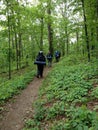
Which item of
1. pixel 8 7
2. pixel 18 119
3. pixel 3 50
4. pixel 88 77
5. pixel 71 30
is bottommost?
pixel 18 119

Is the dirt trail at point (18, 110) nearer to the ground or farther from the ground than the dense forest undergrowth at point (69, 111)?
nearer to the ground

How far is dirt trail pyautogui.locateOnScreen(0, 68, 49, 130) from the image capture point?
7.11 metres

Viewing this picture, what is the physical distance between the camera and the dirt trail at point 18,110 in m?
7.11

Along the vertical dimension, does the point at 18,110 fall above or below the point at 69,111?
below

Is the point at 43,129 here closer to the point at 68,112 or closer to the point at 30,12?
the point at 68,112

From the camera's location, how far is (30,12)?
68.8 feet

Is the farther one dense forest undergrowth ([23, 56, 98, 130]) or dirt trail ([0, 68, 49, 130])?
dirt trail ([0, 68, 49, 130])

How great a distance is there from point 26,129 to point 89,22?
12465 millimetres

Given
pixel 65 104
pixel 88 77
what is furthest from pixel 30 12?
pixel 65 104

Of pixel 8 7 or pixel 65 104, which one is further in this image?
pixel 8 7

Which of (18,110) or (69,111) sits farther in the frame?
(18,110)

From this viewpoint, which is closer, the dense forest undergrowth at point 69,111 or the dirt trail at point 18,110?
the dense forest undergrowth at point 69,111

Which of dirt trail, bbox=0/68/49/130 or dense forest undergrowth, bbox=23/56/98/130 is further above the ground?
dense forest undergrowth, bbox=23/56/98/130

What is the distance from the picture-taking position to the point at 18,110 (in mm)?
8570
